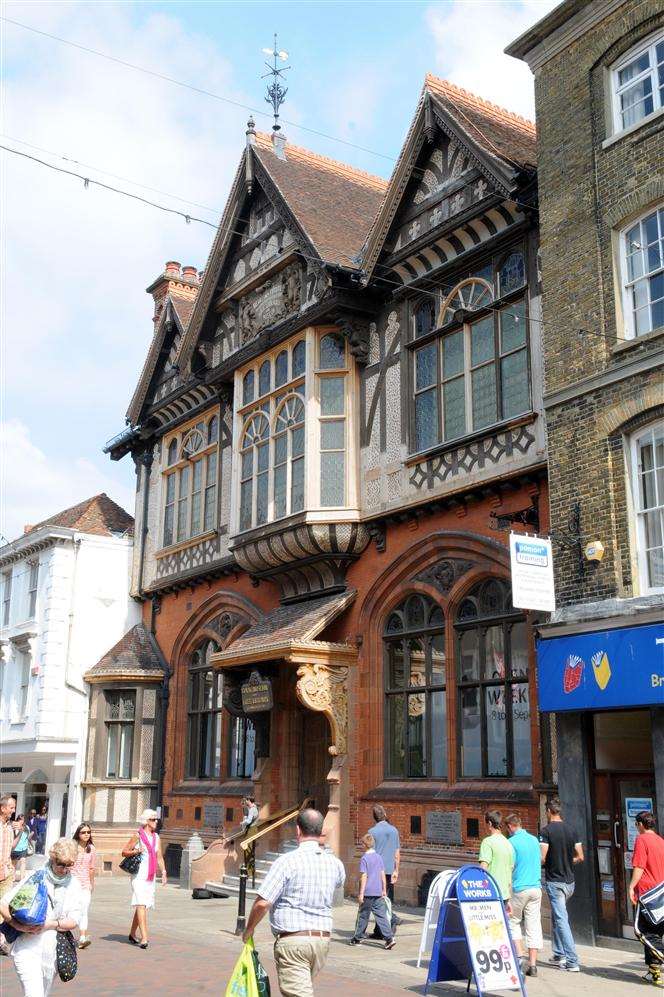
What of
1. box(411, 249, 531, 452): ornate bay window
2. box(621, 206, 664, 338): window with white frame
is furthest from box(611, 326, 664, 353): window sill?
box(411, 249, 531, 452): ornate bay window

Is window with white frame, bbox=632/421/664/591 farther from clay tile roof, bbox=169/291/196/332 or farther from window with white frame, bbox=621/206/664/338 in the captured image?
clay tile roof, bbox=169/291/196/332

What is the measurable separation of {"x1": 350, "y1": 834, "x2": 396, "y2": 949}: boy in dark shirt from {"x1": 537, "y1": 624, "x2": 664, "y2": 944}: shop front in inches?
91.4

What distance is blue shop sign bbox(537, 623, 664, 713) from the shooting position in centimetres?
1228

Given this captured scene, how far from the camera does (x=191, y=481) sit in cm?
2569

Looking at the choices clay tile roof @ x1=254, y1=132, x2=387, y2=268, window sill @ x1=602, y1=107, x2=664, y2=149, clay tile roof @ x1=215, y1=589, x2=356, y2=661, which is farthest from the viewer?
clay tile roof @ x1=254, y1=132, x2=387, y2=268

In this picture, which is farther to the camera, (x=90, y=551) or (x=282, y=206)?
(x=90, y=551)

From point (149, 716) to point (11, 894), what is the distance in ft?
59.5

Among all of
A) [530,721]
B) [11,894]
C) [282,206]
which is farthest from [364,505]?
[11,894]

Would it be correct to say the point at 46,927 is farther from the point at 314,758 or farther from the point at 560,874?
the point at 314,758

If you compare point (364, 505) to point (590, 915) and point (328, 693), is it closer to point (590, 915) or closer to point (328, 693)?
point (328, 693)

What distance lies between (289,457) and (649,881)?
1114cm

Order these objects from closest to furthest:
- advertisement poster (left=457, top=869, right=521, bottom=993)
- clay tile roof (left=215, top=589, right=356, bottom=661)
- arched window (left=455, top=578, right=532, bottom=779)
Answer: advertisement poster (left=457, top=869, right=521, bottom=993) → arched window (left=455, top=578, right=532, bottom=779) → clay tile roof (left=215, top=589, right=356, bottom=661)

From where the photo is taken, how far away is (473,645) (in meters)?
16.8

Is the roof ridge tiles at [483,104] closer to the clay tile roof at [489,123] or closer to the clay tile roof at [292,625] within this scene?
the clay tile roof at [489,123]
